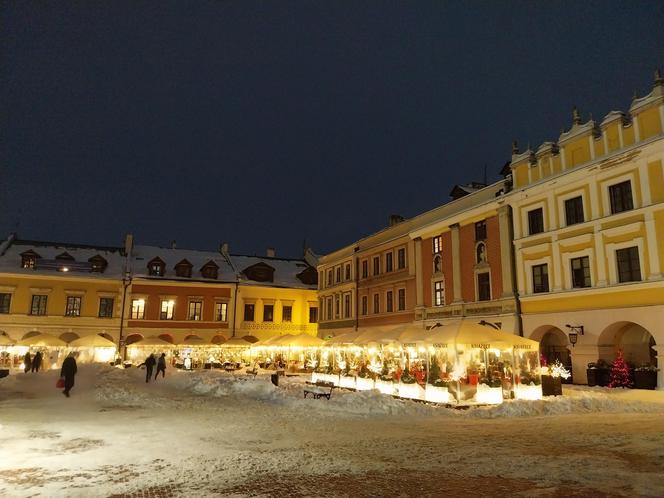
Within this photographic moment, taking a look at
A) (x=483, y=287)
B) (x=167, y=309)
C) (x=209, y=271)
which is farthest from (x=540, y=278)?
(x=167, y=309)

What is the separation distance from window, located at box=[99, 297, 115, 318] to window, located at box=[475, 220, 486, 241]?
1292 inches

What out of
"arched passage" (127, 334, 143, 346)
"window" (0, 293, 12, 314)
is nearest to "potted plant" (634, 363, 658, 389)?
"arched passage" (127, 334, 143, 346)

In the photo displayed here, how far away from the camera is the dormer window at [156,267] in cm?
4709

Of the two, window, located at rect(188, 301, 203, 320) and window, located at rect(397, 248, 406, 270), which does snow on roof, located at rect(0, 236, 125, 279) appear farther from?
window, located at rect(397, 248, 406, 270)

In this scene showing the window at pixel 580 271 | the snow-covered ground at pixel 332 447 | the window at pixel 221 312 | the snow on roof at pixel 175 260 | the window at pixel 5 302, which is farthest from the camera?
the window at pixel 221 312

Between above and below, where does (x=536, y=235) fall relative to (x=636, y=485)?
above

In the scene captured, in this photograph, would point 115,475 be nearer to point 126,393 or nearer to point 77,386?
point 126,393

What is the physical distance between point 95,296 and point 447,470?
4297 cm

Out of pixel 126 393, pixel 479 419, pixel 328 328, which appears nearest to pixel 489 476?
pixel 479 419

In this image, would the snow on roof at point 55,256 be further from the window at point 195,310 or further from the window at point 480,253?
the window at point 480,253

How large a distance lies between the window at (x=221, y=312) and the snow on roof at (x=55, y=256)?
9.20 metres

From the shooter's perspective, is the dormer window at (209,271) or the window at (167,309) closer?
the window at (167,309)

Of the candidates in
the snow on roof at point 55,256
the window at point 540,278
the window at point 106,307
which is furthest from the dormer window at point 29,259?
the window at point 540,278

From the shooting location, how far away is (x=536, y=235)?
25.8 metres
